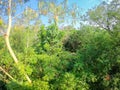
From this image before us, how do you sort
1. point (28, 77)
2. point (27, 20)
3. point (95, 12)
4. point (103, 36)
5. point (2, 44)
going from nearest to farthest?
point (103, 36)
point (95, 12)
point (28, 77)
point (2, 44)
point (27, 20)

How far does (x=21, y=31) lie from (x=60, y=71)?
36.1 feet

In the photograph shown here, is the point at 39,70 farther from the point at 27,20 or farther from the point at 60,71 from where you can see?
the point at 27,20

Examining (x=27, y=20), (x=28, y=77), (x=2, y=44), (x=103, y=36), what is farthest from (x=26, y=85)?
(x=27, y=20)

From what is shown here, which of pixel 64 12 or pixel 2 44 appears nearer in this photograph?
pixel 2 44

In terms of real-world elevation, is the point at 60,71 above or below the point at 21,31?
below

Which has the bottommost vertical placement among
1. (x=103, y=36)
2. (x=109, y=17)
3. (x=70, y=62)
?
(x=70, y=62)

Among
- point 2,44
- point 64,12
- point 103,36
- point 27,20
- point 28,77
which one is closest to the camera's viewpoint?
point 103,36

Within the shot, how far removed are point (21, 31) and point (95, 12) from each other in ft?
37.8

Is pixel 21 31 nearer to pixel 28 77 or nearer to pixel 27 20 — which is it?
pixel 27 20

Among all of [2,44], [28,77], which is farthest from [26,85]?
[2,44]

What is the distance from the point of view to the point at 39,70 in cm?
1194

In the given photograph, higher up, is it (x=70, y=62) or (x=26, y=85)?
(x=70, y=62)

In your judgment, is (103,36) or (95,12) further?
(95,12)

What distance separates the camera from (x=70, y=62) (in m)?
11.2
